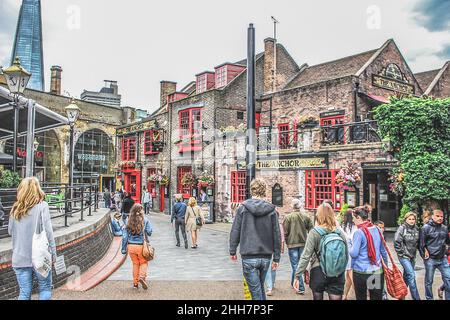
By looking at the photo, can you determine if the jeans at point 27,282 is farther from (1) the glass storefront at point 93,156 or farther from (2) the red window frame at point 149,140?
(1) the glass storefront at point 93,156

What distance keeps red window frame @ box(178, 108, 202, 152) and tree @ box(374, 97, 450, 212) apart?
41.5 feet

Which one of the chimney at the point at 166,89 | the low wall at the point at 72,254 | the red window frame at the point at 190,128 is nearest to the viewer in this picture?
the low wall at the point at 72,254

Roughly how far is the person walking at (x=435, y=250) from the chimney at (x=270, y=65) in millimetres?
17459

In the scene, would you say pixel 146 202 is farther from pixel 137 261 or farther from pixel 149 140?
pixel 137 261

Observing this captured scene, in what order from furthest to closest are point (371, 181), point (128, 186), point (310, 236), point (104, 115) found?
point (104, 115)
point (128, 186)
point (371, 181)
point (310, 236)

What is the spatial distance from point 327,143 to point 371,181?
6.98 feet

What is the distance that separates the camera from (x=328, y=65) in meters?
22.4

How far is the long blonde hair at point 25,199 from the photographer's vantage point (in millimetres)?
4699

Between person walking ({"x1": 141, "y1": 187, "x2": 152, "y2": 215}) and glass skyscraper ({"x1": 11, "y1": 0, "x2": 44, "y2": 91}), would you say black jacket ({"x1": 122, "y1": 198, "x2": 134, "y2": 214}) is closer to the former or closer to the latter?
person walking ({"x1": 141, "y1": 187, "x2": 152, "y2": 215})

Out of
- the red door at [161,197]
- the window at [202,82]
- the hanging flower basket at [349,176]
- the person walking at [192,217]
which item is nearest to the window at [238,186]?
the hanging flower basket at [349,176]
